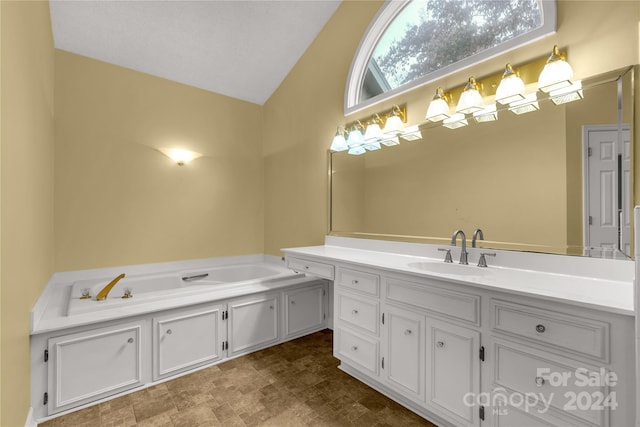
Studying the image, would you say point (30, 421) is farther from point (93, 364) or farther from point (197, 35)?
point (197, 35)

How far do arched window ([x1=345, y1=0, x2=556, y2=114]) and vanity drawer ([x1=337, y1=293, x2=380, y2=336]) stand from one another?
160 centimetres

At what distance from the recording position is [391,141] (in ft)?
7.83

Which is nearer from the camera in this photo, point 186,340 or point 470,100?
point 470,100

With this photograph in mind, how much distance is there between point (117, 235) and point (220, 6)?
2.25m

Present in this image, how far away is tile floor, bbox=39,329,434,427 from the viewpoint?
1.69m

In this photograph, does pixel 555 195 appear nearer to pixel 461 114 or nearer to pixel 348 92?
pixel 461 114

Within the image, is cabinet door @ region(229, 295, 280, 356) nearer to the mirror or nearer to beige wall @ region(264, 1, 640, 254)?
beige wall @ region(264, 1, 640, 254)

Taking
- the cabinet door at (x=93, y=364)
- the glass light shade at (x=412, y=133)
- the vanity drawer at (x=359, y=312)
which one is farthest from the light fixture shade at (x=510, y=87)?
the cabinet door at (x=93, y=364)

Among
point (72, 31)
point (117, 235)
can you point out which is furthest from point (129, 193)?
point (72, 31)

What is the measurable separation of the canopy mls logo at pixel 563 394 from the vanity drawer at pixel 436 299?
30 centimetres

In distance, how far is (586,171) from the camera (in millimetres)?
1476

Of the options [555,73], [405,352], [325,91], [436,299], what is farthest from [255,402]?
[325,91]

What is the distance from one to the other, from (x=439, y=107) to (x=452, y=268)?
104 centimetres

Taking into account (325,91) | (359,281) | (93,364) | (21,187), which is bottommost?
(93,364)
